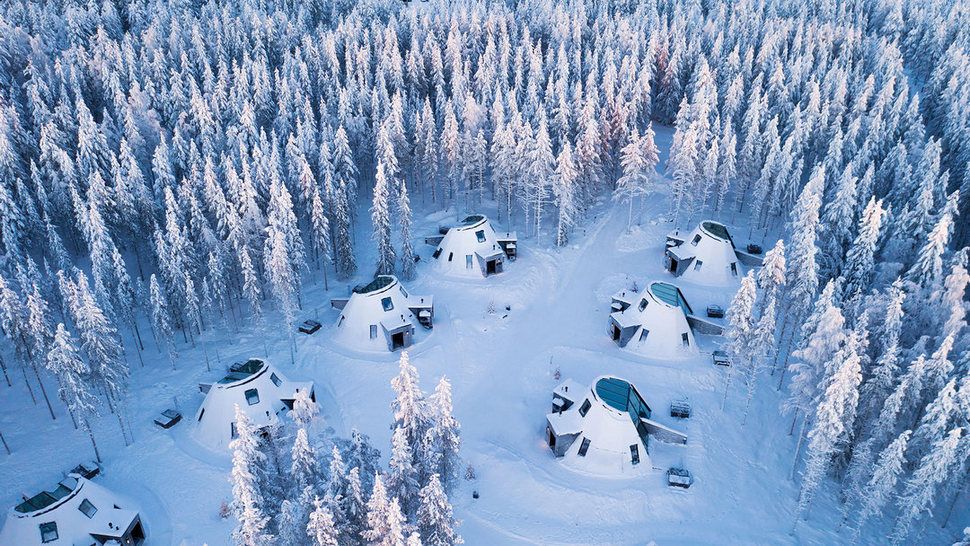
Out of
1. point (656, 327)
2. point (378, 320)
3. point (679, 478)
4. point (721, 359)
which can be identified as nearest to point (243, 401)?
point (378, 320)

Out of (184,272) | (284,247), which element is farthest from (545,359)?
(184,272)

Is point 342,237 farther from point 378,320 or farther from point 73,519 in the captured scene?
point 73,519

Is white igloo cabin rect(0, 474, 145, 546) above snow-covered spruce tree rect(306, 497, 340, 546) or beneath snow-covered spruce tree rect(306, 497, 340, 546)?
beneath

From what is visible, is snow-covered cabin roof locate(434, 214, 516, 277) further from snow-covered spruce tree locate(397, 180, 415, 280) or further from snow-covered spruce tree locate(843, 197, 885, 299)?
snow-covered spruce tree locate(843, 197, 885, 299)

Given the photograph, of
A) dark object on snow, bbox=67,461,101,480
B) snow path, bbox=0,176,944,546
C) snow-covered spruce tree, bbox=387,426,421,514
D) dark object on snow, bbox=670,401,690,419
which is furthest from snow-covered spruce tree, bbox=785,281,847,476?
dark object on snow, bbox=67,461,101,480

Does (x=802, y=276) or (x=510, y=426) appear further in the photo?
(x=802, y=276)

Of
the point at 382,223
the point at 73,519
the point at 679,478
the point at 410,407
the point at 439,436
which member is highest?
the point at 410,407

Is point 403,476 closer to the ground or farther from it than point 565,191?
farther from it
